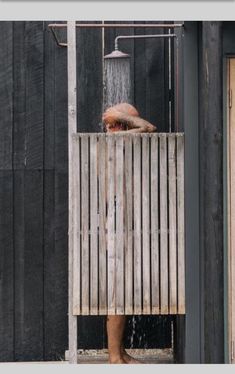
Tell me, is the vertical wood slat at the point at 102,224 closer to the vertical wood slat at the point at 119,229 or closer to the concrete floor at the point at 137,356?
the vertical wood slat at the point at 119,229

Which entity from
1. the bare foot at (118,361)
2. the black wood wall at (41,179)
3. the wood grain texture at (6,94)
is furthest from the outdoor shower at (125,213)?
the wood grain texture at (6,94)

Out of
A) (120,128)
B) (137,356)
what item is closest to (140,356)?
(137,356)

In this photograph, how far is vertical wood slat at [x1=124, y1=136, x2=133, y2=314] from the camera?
19.3 feet

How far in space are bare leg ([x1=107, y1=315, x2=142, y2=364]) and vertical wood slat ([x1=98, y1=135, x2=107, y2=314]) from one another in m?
0.40

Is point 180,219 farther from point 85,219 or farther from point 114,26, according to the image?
point 114,26

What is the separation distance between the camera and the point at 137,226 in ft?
19.3

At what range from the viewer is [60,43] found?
7.02 m

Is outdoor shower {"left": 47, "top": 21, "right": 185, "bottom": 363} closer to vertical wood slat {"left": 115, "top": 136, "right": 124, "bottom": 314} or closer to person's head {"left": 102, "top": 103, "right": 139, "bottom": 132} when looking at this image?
vertical wood slat {"left": 115, "top": 136, "right": 124, "bottom": 314}

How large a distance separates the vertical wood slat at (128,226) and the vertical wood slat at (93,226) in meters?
0.20

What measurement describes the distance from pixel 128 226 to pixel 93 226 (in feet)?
0.76

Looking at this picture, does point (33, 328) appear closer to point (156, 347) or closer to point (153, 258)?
point (156, 347)

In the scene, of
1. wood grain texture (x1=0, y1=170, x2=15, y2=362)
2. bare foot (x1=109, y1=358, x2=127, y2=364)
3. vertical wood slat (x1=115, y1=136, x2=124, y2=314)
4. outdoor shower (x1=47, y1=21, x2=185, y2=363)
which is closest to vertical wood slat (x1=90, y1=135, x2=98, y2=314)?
outdoor shower (x1=47, y1=21, x2=185, y2=363)

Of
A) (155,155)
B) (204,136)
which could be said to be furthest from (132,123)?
(204,136)

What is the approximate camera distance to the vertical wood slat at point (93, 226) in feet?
19.2
